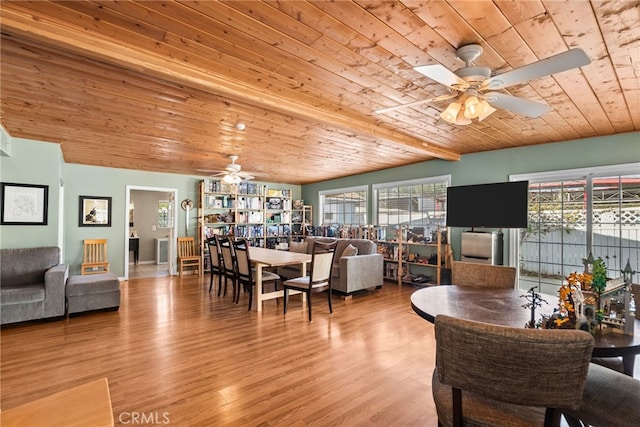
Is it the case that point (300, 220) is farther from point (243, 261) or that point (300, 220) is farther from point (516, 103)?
point (516, 103)

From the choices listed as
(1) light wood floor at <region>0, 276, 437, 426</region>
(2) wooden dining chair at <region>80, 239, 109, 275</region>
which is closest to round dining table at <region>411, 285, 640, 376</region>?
(1) light wood floor at <region>0, 276, 437, 426</region>

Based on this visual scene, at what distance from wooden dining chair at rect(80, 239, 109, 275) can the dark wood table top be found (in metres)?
6.33

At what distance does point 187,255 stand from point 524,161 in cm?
696

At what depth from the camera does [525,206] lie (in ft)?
14.3

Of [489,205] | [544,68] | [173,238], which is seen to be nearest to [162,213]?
[173,238]

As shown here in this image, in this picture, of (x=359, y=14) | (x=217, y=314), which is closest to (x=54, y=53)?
(x=359, y=14)

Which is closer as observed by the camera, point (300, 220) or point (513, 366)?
point (513, 366)

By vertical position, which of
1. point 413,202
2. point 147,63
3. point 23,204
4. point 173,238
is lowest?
point 173,238

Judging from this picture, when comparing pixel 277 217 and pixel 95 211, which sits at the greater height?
pixel 95 211

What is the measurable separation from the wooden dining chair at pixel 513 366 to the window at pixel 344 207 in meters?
6.27

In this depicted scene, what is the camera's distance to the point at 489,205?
474cm

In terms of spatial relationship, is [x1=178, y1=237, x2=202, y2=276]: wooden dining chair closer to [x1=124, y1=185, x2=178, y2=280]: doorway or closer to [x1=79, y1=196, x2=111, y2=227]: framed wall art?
[x1=79, y1=196, x2=111, y2=227]: framed wall art

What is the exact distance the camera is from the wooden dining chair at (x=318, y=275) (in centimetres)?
Result: 408

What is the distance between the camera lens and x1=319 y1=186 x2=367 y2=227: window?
Result: 761 centimetres
